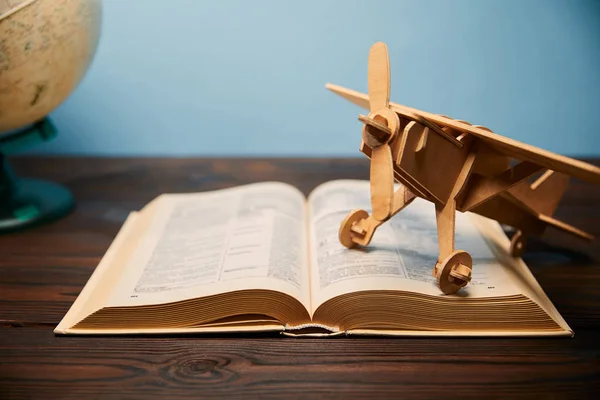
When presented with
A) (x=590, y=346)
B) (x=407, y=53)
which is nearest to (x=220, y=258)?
(x=590, y=346)

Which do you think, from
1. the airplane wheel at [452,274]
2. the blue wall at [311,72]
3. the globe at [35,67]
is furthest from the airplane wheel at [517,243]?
the globe at [35,67]

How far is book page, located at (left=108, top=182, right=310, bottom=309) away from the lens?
31.0 inches

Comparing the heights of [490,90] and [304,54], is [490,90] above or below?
below

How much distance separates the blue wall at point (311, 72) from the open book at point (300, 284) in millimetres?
382

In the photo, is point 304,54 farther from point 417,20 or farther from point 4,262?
point 4,262

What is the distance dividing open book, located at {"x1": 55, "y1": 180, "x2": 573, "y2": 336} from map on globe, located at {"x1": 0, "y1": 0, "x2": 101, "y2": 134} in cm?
25

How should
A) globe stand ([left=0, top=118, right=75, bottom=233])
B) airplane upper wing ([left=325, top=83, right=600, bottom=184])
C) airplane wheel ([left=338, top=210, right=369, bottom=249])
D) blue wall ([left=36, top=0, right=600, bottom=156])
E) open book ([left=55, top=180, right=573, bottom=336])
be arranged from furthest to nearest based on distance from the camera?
1. blue wall ([left=36, top=0, right=600, bottom=156])
2. globe stand ([left=0, top=118, right=75, bottom=233])
3. airplane wheel ([left=338, top=210, right=369, bottom=249])
4. open book ([left=55, top=180, right=573, bottom=336])
5. airplane upper wing ([left=325, top=83, right=600, bottom=184])

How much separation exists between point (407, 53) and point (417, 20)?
0.07 meters

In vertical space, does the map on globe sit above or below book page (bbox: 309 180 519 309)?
above

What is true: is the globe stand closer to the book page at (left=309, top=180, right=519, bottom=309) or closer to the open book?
the open book

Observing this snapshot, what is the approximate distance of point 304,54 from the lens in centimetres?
127

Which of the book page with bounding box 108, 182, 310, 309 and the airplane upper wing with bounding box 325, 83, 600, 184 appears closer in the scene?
the airplane upper wing with bounding box 325, 83, 600, 184

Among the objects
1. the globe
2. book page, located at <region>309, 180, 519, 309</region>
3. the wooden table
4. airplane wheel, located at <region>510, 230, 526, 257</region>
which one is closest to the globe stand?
the globe

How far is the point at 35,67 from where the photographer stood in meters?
0.91
